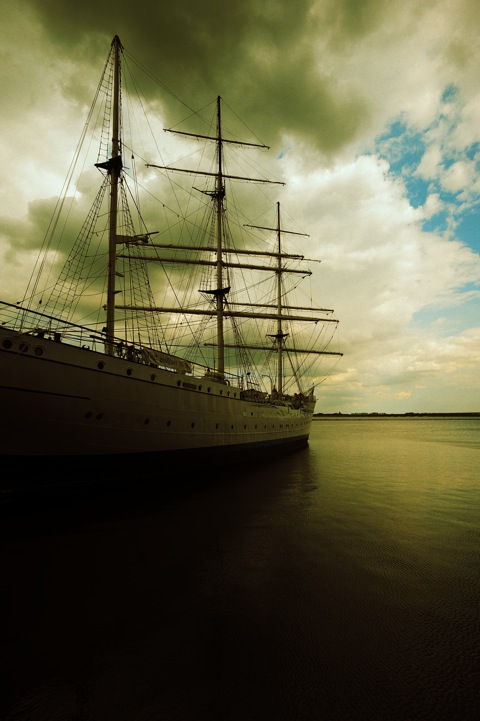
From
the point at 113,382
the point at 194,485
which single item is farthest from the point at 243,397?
the point at 113,382

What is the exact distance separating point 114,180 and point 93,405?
1002cm

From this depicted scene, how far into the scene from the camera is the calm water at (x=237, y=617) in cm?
276

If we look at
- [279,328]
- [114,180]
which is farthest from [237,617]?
[279,328]

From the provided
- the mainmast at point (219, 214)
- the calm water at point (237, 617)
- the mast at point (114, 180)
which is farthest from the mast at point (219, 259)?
the calm water at point (237, 617)

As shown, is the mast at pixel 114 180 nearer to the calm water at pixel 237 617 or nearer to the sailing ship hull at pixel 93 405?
the sailing ship hull at pixel 93 405

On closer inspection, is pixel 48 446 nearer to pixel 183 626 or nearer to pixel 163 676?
pixel 183 626

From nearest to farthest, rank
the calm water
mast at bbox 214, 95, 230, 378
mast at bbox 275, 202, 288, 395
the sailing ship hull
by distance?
the calm water < the sailing ship hull < mast at bbox 214, 95, 230, 378 < mast at bbox 275, 202, 288, 395

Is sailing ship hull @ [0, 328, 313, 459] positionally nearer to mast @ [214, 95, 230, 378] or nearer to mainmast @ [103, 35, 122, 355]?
mainmast @ [103, 35, 122, 355]

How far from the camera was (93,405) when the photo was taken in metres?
10.0

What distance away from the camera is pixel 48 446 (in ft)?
30.4

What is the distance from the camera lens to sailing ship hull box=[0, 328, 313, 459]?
8602 mm

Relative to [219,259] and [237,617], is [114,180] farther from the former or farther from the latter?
[237,617]

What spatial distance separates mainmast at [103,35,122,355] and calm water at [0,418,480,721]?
302 inches

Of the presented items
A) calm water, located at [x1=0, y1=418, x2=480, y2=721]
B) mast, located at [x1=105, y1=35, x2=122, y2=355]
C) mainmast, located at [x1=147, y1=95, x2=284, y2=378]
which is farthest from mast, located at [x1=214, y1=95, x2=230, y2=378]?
calm water, located at [x1=0, y1=418, x2=480, y2=721]
